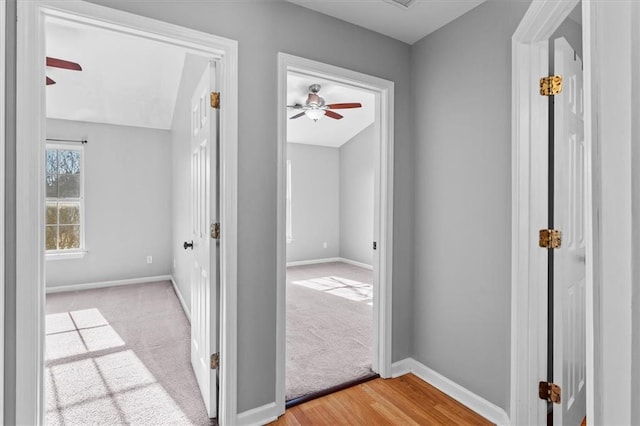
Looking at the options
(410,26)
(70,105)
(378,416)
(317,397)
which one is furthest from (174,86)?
(378,416)

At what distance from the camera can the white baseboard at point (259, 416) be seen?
1914 mm

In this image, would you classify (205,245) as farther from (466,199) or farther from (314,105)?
(314,105)

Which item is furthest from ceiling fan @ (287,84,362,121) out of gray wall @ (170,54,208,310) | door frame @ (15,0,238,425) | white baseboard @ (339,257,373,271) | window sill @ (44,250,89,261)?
window sill @ (44,250,89,261)

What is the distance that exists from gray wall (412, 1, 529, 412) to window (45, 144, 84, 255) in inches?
196

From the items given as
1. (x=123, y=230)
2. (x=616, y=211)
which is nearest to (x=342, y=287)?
(x=123, y=230)

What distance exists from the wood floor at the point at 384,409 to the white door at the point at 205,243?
0.56 meters

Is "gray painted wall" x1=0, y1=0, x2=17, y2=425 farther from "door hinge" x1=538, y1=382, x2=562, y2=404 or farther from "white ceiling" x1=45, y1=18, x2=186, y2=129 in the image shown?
"door hinge" x1=538, y1=382, x2=562, y2=404

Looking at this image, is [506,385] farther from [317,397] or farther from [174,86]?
[174,86]

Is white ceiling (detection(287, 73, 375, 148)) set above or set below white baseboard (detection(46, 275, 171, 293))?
above

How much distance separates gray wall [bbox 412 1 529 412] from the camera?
1.95 meters

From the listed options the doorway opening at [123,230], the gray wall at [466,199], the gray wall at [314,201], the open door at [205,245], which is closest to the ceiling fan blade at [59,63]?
the doorway opening at [123,230]

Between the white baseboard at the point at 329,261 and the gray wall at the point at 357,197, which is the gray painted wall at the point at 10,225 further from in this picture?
the gray wall at the point at 357,197

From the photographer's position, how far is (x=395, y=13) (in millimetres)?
2154

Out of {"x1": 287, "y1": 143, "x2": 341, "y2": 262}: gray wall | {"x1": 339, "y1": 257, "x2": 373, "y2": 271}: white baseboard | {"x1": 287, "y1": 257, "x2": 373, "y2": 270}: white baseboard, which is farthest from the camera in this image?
{"x1": 287, "y1": 143, "x2": 341, "y2": 262}: gray wall
